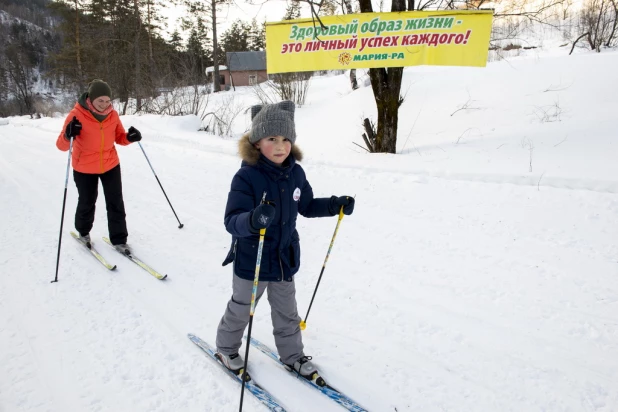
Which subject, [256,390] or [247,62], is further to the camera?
[247,62]

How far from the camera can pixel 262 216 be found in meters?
1.84

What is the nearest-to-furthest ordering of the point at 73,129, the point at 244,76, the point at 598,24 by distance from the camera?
the point at 73,129 → the point at 598,24 → the point at 244,76

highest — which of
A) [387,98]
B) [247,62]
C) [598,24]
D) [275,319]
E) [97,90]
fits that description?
[247,62]

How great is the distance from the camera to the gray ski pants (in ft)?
7.86

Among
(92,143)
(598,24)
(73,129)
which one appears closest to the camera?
(73,129)

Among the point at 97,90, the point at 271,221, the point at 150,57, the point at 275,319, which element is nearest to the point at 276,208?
the point at 271,221

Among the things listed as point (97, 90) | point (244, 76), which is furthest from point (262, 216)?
point (244, 76)

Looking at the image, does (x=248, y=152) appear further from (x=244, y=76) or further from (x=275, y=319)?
(x=244, y=76)

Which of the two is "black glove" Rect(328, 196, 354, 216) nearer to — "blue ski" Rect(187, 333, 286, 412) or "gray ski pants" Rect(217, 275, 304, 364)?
"gray ski pants" Rect(217, 275, 304, 364)

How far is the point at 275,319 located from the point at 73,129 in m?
2.98

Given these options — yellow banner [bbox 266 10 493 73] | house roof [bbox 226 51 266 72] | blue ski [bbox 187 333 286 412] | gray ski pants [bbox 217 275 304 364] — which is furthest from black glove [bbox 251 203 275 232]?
house roof [bbox 226 51 266 72]

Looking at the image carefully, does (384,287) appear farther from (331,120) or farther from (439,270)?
(331,120)

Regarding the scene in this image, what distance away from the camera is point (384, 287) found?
3.54m

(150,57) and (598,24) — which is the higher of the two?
(598,24)
